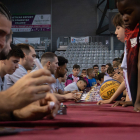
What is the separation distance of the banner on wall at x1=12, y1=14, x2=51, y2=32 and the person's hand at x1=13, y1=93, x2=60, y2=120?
42.7ft

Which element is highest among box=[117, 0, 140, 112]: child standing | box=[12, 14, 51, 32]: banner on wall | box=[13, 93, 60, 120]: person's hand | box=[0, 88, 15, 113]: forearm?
box=[12, 14, 51, 32]: banner on wall

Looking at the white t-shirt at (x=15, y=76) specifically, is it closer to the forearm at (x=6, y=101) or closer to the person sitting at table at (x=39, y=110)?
the person sitting at table at (x=39, y=110)

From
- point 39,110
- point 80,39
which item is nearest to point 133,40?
point 39,110

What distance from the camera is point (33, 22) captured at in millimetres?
13305

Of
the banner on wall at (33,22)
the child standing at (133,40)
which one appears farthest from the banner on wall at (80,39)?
the child standing at (133,40)

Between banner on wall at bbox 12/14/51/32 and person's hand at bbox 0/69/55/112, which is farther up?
banner on wall at bbox 12/14/51/32

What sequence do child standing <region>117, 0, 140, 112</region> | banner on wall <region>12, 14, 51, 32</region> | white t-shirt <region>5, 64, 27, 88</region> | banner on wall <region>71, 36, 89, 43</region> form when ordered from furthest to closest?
banner on wall <region>12, 14, 51, 32</region>, banner on wall <region>71, 36, 89, 43</region>, white t-shirt <region>5, 64, 27, 88</region>, child standing <region>117, 0, 140, 112</region>

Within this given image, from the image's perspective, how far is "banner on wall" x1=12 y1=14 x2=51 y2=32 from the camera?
13281mm

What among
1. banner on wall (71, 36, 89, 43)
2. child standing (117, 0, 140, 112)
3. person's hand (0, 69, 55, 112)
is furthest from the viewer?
banner on wall (71, 36, 89, 43)

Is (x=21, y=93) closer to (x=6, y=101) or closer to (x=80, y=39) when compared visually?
(x=6, y=101)

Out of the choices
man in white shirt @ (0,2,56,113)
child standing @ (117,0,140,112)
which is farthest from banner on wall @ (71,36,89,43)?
man in white shirt @ (0,2,56,113)

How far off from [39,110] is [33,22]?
1333 centimetres

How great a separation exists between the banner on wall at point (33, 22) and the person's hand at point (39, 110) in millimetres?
13027

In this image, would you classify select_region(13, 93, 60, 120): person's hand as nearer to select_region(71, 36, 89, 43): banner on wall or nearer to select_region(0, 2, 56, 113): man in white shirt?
select_region(0, 2, 56, 113): man in white shirt
